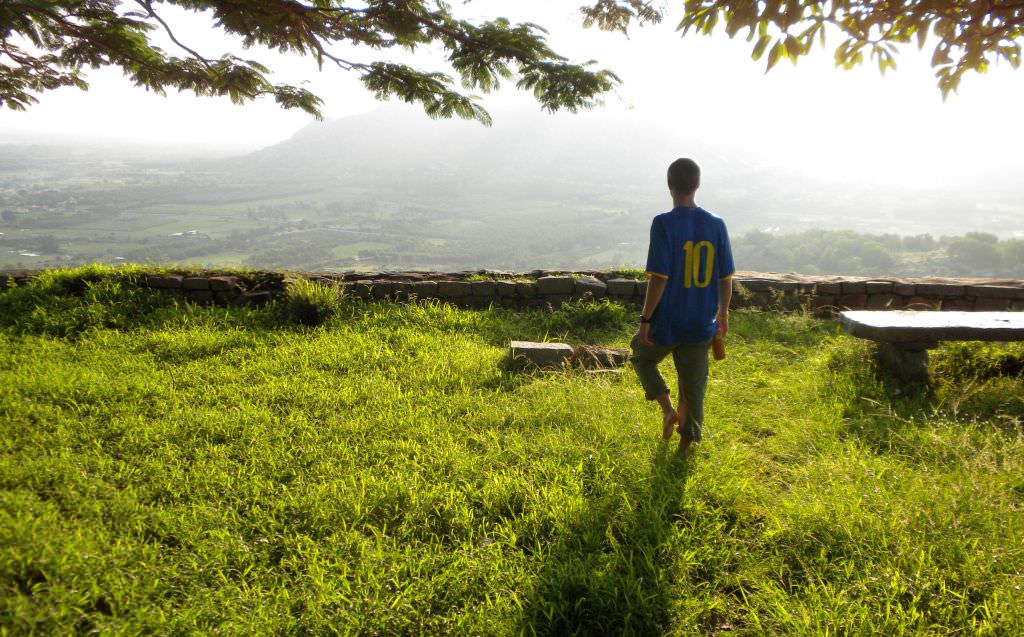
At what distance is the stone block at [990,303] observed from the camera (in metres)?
6.79

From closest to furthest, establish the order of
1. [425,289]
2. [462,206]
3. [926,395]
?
[926,395], [425,289], [462,206]

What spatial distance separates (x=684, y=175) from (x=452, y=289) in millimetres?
4432

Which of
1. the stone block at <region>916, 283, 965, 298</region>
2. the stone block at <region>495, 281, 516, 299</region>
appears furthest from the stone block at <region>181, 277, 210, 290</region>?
the stone block at <region>916, 283, 965, 298</region>

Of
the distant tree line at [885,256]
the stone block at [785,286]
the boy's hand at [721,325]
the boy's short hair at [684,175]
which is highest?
the distant tree line at [885,256]

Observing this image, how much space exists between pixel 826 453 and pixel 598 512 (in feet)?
5.31

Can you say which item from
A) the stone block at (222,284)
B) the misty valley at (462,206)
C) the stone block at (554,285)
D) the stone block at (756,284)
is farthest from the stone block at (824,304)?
A: the misty valley at (462,206)

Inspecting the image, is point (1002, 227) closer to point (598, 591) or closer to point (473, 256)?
point (473, 256)

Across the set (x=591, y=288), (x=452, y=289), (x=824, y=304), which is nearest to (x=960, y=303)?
(x=824, y=304)

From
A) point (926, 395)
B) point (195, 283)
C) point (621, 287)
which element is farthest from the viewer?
point (621, 287)

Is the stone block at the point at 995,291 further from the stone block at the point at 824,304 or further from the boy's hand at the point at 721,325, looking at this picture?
the boy's hand at the point at 721,325

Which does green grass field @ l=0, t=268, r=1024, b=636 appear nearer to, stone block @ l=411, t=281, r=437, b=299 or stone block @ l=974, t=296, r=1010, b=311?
stone block @ l=411, t=281, r=437, b=299

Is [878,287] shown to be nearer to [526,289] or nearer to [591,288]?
[591,288]

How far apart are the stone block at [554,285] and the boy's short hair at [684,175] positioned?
4.09 metres

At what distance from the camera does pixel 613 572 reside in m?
2.10
